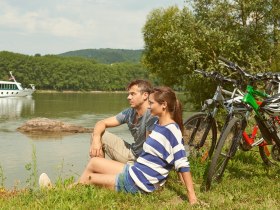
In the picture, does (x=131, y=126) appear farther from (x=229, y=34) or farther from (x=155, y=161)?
(x=229, y=34)

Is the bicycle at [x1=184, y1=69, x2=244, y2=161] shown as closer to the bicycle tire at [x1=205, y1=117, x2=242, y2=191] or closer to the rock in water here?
the bicycle tire at [x1=205, y1=117, x2=242, y2=191]

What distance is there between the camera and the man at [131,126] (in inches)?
233

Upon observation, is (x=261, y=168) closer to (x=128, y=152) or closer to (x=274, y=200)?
(x=274, y=200)

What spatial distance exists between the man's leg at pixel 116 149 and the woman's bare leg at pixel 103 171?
2.27 ft

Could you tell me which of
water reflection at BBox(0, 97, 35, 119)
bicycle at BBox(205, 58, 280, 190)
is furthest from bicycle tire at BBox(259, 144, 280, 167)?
water reflection at BBox(0, 97, 35, 119)

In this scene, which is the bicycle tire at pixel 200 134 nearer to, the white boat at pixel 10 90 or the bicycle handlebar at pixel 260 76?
the bicycle handlebar at pixel 260 76

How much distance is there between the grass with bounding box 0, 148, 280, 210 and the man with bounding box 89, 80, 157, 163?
72cm

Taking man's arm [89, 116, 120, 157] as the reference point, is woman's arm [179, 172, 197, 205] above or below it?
below

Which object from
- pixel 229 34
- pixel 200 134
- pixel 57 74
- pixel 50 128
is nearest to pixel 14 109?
pixel 50 128

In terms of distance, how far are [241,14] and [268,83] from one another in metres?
18.5

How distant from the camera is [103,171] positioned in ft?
18.2

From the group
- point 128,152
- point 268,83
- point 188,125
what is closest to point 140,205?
point 128,152

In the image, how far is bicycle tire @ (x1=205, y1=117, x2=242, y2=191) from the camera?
216 inches

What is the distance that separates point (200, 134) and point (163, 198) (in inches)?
80.3
